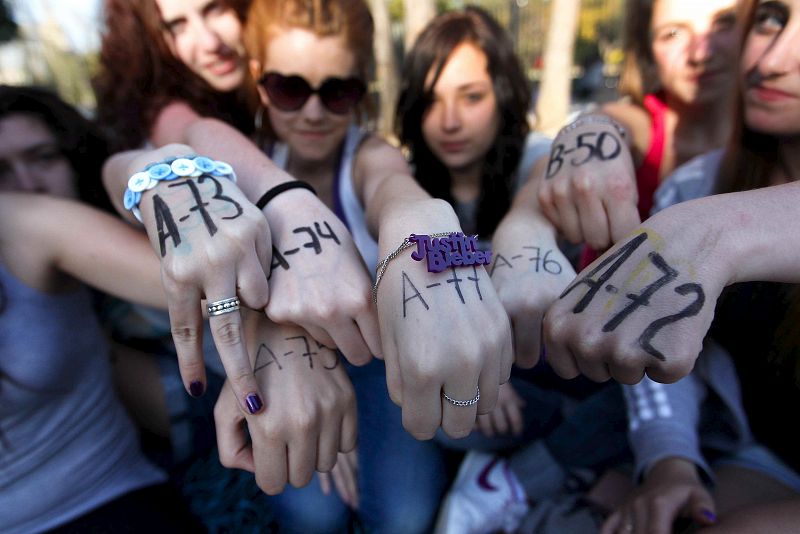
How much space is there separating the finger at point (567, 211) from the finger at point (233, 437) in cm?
94

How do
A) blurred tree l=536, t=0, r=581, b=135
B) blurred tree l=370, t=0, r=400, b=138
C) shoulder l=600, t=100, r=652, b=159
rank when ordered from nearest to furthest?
1. shoulder l=600, t=100, r=652, b=159
2. blurred tree l=370, t=0, r=400, b=138
3. blurred tree l=536, t=0, r=581, b=135

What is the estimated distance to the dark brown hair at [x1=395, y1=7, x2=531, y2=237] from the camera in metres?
2.02

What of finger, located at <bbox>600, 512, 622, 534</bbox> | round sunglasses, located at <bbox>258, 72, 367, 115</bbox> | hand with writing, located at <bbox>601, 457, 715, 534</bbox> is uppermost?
round sunglasses, located at <bbox>258, 72, 367, 115</bbox>

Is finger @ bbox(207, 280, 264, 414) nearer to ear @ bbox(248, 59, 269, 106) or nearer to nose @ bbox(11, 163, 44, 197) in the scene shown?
ear @ bbox(248, 59, 269, 106)

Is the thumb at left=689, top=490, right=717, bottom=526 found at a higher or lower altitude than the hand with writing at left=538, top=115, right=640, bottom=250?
lower

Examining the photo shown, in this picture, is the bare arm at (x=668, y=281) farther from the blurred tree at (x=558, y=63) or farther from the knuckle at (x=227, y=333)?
the blurred tree at (x=558, y=63)

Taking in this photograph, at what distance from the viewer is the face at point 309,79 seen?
155 centimetres

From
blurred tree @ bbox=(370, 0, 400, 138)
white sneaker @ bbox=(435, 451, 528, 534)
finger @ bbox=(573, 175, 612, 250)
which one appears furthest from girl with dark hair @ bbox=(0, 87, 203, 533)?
blurred tree @ bbox=(370, 0, 400, 138)

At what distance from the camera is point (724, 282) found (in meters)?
0.88

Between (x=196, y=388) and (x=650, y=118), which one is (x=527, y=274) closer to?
(x=196, y=388)

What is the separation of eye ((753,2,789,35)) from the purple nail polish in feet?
4.05

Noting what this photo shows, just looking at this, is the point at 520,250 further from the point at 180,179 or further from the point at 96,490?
the point at 96,490

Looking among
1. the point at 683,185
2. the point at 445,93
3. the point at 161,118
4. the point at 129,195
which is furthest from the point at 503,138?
the point at 129,195

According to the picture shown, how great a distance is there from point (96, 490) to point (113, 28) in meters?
1.61
